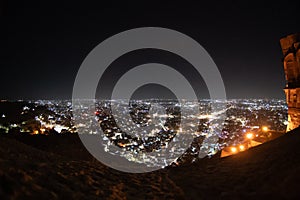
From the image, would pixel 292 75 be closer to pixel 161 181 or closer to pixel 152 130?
pixel 161 181

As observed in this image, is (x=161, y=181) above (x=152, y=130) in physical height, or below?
below

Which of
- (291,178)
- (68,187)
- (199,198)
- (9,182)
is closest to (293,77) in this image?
(291,178)

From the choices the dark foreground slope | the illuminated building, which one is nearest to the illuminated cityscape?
the illuminated building

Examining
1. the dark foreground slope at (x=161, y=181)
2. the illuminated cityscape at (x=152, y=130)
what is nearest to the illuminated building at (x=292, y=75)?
the illuminated cityscape at (x=152, y=130)

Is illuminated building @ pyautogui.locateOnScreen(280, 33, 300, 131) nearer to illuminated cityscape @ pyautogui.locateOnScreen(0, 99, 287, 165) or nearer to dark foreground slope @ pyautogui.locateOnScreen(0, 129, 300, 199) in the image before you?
illuminated cityscape @ pyautogui.locateOnScreen(0, 99, 287, 165)

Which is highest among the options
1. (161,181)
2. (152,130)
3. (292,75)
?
(152,130)

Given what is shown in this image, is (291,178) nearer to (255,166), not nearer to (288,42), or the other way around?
(255,166)

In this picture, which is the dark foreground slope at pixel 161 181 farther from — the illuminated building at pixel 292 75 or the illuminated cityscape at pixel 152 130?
the illuminated cityscape at pixel 152 130

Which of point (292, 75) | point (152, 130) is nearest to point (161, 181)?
point (292, 75)
